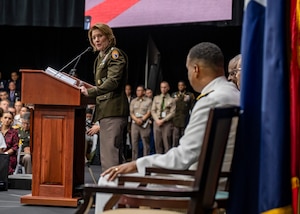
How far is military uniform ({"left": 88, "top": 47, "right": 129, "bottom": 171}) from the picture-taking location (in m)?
4.39

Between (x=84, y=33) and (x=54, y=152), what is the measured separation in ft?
29.1

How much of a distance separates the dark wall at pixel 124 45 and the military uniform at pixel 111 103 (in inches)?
308

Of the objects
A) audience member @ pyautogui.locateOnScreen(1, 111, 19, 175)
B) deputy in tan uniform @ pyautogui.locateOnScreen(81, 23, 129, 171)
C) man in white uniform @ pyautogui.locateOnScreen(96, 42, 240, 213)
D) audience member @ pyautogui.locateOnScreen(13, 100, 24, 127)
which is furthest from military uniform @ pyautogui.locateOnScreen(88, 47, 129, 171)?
audience member @ pyautogui.locateOnScreen(13, 100, 24, 127)

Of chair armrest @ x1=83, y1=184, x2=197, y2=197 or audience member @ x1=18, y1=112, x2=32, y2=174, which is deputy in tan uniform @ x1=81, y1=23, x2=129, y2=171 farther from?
audience member @ x1=18, y1=112, x2=32, y2=174

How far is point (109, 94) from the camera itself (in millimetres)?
4449

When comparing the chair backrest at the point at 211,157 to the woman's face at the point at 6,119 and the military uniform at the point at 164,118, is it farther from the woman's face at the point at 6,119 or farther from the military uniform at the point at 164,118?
the military uniform at the point at 164,118

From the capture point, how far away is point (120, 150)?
449cm

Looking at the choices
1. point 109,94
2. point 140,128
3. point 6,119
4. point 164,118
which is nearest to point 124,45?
point 140,128

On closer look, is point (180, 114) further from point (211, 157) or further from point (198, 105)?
point (211, 157)

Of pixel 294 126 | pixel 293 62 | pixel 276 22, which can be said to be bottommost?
pixel 294 126

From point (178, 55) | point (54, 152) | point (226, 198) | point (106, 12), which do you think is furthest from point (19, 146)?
point (178, 55)

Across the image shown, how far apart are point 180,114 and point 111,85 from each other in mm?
5771

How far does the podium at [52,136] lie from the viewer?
4.39 meters

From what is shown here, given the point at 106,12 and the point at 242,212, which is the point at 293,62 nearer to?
the point at 242,212
